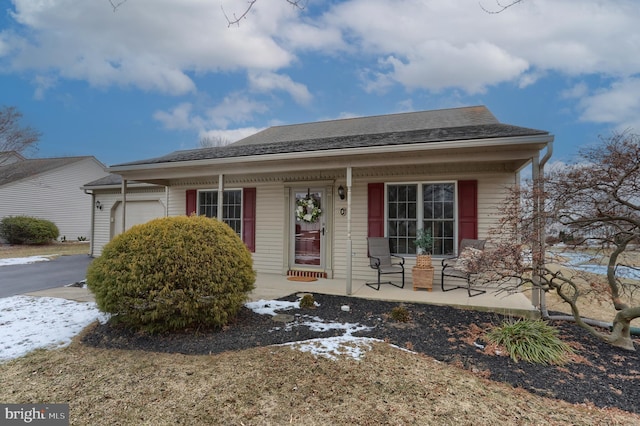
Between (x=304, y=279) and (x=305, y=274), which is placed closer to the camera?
(x=304, y=279)

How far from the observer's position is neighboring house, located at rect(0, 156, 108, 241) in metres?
16.3

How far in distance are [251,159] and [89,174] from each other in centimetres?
1851

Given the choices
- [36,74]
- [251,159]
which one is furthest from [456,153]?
[36,74]

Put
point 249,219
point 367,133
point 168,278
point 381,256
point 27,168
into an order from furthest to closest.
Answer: point 27,168
point 367,133
point 249,219
point 381,256
point 168,278

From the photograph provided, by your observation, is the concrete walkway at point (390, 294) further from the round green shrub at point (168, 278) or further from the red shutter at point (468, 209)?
the round green shrub at point (168, 278)

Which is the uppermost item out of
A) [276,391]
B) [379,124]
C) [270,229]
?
[379,124]

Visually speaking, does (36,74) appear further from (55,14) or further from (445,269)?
(445,269)

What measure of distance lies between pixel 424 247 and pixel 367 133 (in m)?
3.70

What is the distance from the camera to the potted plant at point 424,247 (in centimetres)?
597

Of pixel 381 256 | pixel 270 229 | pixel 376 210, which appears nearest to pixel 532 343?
pixel 381 256

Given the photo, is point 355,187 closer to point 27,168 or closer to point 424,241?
point 424,241

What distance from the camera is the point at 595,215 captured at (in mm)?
3576

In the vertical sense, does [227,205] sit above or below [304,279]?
above

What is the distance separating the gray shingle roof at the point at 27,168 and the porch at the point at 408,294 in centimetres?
1776
